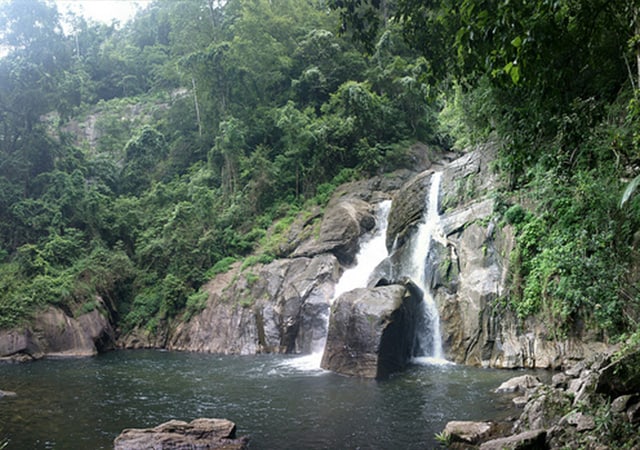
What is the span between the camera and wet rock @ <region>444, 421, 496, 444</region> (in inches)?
332

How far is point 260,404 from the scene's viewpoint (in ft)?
39.7

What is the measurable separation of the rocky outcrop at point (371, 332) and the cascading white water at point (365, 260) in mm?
3463

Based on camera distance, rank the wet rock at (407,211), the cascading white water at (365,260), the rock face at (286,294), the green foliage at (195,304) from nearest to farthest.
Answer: the cascading white water at (365,260) < the wet rock at (407,211) < the rock face at (286,294) < the green foliage at (195,304)

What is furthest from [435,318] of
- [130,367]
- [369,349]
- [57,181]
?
[57,181]

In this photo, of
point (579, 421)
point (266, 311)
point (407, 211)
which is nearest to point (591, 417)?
point (579, 421)

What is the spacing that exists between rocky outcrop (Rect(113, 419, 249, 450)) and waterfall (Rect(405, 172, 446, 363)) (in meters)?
9.14

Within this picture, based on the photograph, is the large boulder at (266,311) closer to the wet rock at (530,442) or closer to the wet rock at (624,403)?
the wet rock at (530,442)

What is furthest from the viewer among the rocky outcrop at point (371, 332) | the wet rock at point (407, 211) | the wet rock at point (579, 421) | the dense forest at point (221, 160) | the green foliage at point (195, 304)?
the green foliage at point (195, 304)

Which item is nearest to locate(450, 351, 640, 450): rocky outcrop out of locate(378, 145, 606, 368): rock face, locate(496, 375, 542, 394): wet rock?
locate(496, 375, 542, 394): wet rock

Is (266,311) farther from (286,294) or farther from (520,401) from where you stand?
(520,401)

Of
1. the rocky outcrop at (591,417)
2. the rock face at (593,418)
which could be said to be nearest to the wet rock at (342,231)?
the rocky outcrop at (591,417)

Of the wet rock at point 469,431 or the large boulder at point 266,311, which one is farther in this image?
the large boulder at point 266,311

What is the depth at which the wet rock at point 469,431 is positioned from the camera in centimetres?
845

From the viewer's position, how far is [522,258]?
575 inches
